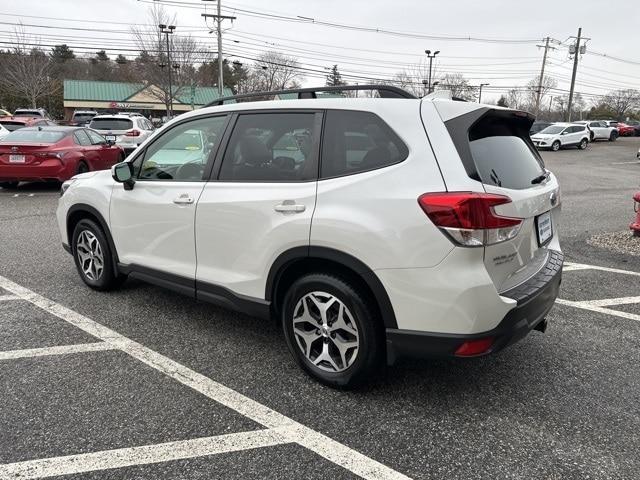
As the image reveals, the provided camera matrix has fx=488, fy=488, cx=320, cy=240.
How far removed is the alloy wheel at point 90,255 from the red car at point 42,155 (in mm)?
6301

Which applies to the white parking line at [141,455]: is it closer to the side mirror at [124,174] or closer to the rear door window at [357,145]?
the rear door window at [357,145]

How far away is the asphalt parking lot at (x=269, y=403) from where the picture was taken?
7.88 feet

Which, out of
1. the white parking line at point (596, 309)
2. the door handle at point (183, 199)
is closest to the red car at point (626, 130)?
the white parking line at point (596, 309)

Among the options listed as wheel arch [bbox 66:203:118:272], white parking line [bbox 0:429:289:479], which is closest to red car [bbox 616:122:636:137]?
wheel arch [bbox 66:203:118:272]

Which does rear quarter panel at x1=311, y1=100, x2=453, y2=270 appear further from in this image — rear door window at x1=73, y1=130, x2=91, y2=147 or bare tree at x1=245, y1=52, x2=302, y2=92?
bare tree at x1=245, y1=52, x2=302, y2=92

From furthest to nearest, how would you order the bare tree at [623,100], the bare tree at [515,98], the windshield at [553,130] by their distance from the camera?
the bare tree at [623,100], the bare tree at [515,98], the windshield at [553,130]

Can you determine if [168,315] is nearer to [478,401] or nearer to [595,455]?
[478,401]

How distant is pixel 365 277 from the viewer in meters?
2.69

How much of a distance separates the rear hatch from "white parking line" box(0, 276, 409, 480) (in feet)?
3.70

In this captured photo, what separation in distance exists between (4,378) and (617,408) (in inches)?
149

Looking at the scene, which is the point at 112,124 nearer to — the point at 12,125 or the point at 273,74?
the point at 12,125

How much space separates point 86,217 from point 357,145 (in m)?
3.04

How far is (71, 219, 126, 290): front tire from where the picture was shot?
4.46m

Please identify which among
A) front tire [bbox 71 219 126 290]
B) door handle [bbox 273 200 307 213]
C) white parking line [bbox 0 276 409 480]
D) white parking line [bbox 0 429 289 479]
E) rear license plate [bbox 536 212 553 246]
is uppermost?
door handle [bbox 273 200 307 213]
